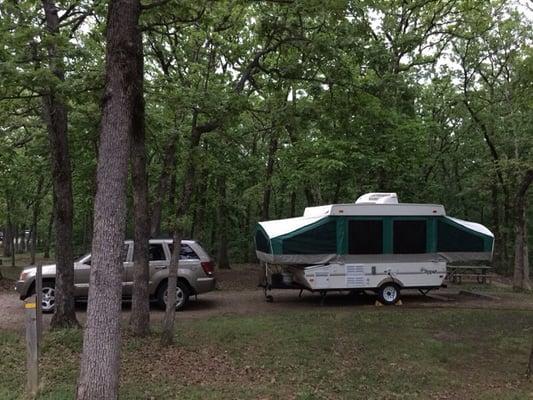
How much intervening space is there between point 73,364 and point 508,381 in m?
6.13

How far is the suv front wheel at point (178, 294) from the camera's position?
13.3 meters

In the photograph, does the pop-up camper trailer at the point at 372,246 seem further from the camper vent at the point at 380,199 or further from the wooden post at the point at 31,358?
the wooden post at the point at 31,358

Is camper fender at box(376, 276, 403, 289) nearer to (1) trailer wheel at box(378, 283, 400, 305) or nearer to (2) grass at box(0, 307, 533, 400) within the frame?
(1) trailer wheel at box(378, 283, 400, 305)

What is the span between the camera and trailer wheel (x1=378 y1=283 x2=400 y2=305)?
14016mm

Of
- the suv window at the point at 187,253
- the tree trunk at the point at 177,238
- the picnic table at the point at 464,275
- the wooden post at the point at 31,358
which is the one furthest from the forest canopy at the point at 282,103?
the wooden post at the point at 31,358

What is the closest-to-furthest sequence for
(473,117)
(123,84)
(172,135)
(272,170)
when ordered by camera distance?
1. (123,84)
2. (172,135)
3. (272,170)
4. (473,117)

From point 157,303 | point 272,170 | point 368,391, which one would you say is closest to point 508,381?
point 368,391

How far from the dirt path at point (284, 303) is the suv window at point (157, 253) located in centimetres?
128

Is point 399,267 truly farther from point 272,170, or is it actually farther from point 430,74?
point 430,74

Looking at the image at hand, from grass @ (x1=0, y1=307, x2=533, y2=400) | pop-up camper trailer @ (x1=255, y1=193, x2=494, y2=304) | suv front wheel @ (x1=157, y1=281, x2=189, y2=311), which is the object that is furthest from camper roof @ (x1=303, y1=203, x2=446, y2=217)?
suv front wheel @ (x1=157, y1=281, x2=189, y2=311)

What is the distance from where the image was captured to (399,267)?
14.0 m

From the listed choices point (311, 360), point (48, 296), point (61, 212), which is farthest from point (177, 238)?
point (48, 296)

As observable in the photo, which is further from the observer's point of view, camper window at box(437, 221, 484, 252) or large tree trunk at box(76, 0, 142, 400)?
camper window at box(437, 221, 484, 252)

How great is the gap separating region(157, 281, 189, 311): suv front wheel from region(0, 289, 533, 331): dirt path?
20 cm
